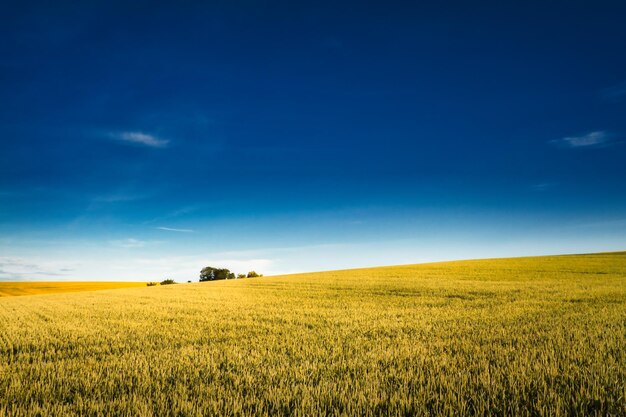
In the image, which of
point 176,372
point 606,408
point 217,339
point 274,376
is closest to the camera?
point 606,408

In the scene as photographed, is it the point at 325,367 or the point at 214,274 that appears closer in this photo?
the point at 325,367

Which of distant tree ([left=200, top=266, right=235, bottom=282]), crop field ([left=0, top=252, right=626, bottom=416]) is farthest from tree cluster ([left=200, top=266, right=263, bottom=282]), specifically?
crop field ([left=0, top=252, right=626, bottom=416])

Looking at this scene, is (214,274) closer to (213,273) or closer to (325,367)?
(213,273)

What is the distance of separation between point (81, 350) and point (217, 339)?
2.80 m

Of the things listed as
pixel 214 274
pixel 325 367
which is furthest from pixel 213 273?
pixel 325 367

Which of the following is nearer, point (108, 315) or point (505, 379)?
point (505, 379)

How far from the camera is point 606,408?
4086 mm

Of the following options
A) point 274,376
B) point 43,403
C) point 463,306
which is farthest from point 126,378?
point 463,306

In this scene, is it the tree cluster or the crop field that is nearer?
the crop field

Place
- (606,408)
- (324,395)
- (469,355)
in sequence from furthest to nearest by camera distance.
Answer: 1. (469,355)
2. (324,395)
3. (606,408)

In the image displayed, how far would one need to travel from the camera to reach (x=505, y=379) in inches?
192

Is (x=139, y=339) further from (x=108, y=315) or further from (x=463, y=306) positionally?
(x=463, y=306)

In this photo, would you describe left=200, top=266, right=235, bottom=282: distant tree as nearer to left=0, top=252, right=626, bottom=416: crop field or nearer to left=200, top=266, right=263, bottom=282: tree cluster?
left=200, top=266, right=263, bottom=282: tree cluster

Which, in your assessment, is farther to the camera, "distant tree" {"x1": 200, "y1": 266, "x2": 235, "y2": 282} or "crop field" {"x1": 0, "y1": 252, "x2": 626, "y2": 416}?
"distant tree" {"x1": 200, "y1": 266, "x2": 235, "y2": 282}
